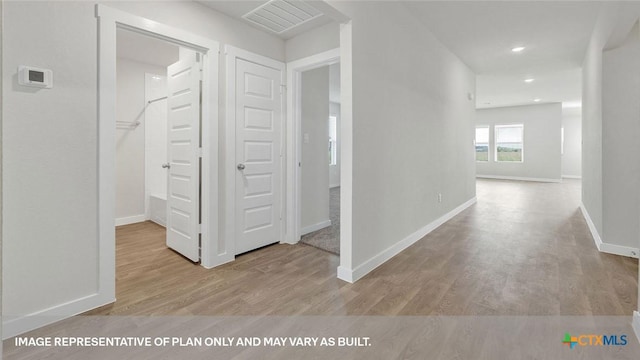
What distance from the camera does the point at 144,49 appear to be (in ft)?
13.6

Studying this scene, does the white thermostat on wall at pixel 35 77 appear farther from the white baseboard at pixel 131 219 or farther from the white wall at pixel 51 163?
the white baseboard at pixel 131 219

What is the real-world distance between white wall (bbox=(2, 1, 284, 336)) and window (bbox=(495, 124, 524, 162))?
12164 millimetres

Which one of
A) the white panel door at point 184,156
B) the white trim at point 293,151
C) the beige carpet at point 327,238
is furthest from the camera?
the white trim at point 293,151

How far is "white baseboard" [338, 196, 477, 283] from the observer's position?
2.56m

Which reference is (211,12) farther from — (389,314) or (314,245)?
(389,314)

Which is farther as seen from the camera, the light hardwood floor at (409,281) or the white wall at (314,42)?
the white wall at (314,42)

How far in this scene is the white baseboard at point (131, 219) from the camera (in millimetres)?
4530

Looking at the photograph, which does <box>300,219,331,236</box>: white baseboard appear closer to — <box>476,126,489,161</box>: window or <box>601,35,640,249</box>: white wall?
<box>601,35,640,249</box>: white wall

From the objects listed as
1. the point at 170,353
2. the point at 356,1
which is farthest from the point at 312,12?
the point at 170,353

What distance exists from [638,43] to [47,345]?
5455 millimetres

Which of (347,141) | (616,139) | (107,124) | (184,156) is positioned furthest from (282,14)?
(616,139)

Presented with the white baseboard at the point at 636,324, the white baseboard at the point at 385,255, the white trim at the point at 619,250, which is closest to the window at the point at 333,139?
the white baseboard at the point at 385,255

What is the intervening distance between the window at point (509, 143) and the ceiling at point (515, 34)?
418cm

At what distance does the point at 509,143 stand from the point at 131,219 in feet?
39.2
